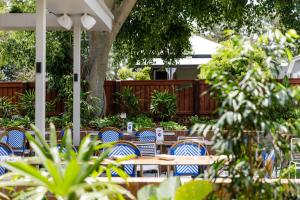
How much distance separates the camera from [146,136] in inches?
416

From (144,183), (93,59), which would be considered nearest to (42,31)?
(144,183)

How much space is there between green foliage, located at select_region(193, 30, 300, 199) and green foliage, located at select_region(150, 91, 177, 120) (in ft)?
38.7

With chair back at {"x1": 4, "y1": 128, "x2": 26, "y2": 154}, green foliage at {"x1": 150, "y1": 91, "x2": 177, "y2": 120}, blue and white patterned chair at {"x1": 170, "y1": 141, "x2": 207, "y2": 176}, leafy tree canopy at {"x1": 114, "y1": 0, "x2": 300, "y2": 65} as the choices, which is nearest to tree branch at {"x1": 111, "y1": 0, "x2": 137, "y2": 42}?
leafy tree canopy at {"x1": 114, "y1": 0, "x2": 300, "y2": 65}

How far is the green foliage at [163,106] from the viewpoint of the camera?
1568cm

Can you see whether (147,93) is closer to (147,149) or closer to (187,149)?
(147,149)

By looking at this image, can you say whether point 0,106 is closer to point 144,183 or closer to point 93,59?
point 93,59

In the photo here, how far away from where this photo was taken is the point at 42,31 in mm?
7430

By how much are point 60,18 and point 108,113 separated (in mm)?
7252

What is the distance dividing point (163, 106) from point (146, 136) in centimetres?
529

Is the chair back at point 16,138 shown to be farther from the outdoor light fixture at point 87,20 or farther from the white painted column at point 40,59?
the white painted column at point 40,59

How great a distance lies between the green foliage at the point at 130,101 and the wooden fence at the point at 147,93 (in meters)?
0.34

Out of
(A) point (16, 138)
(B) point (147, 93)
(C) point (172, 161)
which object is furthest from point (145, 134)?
(B) point (147, 93)

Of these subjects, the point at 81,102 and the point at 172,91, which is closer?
the point at 81,102

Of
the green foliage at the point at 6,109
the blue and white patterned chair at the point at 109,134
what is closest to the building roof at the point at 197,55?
the green foliage at the point at 6,109
